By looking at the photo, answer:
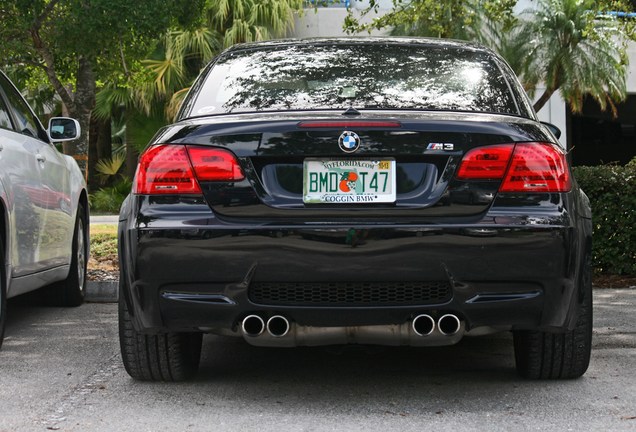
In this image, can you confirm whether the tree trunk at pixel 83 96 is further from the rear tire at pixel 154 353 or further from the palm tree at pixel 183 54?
the palm tree at pixel 183 54

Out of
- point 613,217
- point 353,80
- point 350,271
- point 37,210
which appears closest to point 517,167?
point 350,271

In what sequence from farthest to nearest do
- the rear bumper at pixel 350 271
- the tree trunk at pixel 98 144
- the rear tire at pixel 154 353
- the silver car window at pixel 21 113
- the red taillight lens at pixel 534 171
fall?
the tree trunk at pixel 98 144 < the silver car window at pixel 21 113 < the rear tire at pixel 154 353 < the red taillight lens at pixel 534 171 < the rear bumper at pixel 350 271

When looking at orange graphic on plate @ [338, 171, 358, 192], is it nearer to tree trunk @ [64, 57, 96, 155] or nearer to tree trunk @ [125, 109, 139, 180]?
tree trunk @ [64, 57, 96, 155]

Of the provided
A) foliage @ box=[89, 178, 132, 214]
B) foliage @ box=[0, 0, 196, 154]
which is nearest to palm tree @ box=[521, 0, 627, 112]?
foliage @ box=[89, 178, 132, 214]

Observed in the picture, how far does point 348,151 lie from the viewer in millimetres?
4625

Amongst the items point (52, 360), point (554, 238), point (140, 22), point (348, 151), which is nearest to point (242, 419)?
point (348, 151)

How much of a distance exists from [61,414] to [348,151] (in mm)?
1592

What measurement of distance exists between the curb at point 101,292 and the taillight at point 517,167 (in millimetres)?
4792

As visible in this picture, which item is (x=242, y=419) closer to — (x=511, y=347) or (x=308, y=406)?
(x=308, y=406)

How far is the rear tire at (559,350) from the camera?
16.8ft

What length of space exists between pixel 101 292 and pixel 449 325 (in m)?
4.79

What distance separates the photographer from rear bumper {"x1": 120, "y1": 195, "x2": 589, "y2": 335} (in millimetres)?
4551

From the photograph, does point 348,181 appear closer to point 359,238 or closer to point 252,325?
point 359,238

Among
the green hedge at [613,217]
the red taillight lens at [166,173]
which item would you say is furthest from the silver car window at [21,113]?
the green hedge at [613,217]
